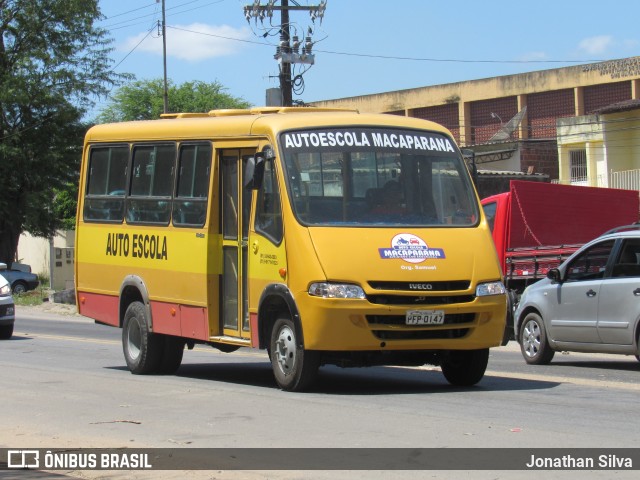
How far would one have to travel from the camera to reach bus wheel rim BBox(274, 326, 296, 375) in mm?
11102

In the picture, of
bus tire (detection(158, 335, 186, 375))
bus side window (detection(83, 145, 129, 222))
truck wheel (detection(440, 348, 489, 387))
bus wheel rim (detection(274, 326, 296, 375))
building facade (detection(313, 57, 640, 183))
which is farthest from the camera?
building facade (detection(313, 57, 640, 183))

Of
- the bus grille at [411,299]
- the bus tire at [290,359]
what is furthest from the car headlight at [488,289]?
the bus tire at [290,359]

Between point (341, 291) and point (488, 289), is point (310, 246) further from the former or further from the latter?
point (488, 289)

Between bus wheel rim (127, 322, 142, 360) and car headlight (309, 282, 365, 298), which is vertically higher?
car headlight (309, 282, 365, 298)

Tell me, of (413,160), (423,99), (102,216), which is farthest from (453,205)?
(423,99)

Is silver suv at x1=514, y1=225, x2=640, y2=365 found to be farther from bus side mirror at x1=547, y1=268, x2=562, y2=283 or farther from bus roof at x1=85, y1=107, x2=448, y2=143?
bus roof at x1=85, y1=107, x2=448, y2=143

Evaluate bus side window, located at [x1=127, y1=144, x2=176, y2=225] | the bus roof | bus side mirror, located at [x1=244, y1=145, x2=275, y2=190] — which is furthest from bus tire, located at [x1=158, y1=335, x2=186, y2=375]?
bus side mirror, located at [x1=244, y1=145, x2=275, y2=190]

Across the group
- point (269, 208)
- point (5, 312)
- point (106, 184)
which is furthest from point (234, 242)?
point (5, 312)

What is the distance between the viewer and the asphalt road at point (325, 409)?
851cm

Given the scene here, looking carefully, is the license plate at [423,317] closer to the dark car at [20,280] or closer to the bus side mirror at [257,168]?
the bus side mirror at [257,168]

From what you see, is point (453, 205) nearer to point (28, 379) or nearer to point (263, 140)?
point (263, 140)

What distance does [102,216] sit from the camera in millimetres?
14883

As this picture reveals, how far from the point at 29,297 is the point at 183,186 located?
2821 cm

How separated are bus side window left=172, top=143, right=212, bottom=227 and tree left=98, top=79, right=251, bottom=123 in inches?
2604
